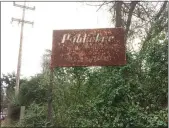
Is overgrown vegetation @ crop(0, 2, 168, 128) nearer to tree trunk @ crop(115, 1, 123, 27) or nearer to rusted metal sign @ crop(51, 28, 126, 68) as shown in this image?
rusted metal sign @ crop(51, 28, 126, 68)

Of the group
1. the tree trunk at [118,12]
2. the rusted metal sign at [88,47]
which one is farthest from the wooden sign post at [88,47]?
the tree trunk at [118,12]

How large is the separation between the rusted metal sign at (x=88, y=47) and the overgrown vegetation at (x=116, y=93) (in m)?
1.19

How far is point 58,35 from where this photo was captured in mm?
12750

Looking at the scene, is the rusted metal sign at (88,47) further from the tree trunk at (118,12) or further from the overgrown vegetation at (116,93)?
the tree trunk at (118,12)

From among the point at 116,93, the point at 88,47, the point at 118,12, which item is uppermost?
the point at 118,12

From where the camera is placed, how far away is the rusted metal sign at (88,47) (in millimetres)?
12352

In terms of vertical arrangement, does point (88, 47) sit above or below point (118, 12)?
below

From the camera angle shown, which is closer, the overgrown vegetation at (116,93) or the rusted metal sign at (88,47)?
the rusted metal sign at (88,47)

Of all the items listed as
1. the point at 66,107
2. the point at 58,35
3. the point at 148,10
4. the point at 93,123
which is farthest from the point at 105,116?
the point at 148,10

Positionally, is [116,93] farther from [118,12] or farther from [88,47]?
[118,12]

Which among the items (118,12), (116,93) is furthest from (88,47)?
(118,12)

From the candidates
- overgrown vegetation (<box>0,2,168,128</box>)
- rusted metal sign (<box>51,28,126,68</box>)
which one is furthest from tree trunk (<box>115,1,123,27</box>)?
rusted metal sign (<box>51,28,126,68</box>)

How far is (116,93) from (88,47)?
6.45 feet

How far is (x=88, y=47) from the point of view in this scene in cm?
1255
